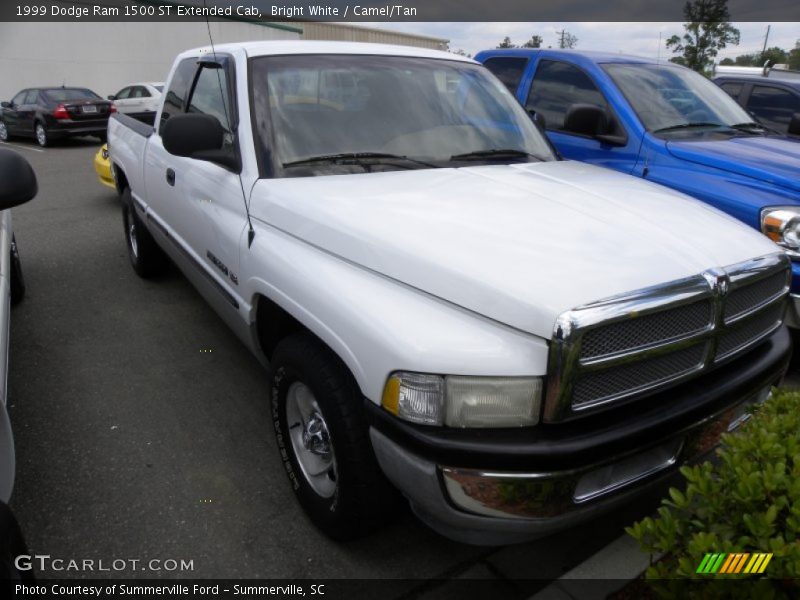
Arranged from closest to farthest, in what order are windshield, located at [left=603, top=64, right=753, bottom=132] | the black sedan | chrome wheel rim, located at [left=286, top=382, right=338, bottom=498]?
chrome wheel rim, located at [left=286, top=382, right=338, bottom=498], windshield, located at [left=603, top=64, right=753, bottom=132], the black sedan

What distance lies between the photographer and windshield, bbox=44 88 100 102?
15.6 m

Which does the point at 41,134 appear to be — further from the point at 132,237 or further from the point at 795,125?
the point at 795,125

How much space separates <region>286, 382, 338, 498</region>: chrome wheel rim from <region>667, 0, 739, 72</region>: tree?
25526mm

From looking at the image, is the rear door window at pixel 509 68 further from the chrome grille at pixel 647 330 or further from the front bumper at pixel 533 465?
the front bumper at pixel 533 465

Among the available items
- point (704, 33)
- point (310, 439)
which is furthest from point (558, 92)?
point (704, 33)

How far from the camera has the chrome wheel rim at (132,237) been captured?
5.32 metres

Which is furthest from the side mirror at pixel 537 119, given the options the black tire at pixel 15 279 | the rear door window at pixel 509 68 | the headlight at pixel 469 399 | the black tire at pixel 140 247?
the black tire at pixel 15 279

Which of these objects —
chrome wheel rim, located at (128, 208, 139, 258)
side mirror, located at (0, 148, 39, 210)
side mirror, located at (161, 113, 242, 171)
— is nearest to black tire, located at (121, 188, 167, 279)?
chrome wheel rim, located at (128, 208, 139, 258)

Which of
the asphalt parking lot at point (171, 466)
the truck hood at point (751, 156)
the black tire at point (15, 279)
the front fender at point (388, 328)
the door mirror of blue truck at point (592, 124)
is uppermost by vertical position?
Answer: the door mirror of blue truck at point (592, 124)

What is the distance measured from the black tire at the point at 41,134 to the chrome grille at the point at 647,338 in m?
17.0

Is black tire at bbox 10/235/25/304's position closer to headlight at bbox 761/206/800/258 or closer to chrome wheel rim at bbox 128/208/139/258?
chrome wheel rim at bbox 128/208/139/258

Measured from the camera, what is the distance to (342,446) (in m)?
2.11

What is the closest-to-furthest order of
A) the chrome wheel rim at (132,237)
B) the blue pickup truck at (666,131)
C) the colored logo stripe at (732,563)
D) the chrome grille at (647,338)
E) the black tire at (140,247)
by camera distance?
the colored logo stripe at (732,563) → the chrome grille at (647,338) → the blue pickup truck at (666,131) → the black tire at (140,247) → the chrome wheel rim at (132,237)

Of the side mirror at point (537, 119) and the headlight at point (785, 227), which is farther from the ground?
the side mirror at point (537, 119)
